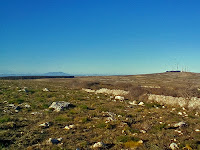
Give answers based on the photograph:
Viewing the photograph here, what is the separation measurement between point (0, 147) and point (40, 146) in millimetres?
Result: 1399

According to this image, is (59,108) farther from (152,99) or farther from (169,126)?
(152,99)

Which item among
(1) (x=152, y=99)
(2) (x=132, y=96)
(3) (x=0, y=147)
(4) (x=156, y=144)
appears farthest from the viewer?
(2) (x=132, y=96)

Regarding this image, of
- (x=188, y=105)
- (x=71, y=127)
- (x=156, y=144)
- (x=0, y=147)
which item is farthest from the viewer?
(x=188, y=105)

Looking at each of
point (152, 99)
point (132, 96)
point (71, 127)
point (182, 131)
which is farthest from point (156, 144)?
point (132, 96)

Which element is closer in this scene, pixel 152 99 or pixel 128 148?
pixel 128 148

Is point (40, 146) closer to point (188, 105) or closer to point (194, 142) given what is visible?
point (194, 142)

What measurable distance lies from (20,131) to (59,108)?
4.72 meters

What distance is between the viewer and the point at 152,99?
58.6ft

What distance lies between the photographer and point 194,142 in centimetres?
684

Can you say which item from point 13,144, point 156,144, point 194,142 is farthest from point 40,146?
point 194,142

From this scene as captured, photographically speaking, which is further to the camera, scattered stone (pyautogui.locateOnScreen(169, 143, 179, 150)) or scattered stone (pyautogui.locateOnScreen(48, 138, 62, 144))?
scattered stone (pyautogui.locateOnScreen(48, 138, 62, 144))

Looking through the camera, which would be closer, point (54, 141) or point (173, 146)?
point (173, 146)

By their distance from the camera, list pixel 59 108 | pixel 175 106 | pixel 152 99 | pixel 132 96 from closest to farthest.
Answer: pixel 59 108
pixel 175 106
pixel 152 99
pixel 132 96

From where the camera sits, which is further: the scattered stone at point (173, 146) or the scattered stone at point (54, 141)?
the scattered stone at point (54, 141)
